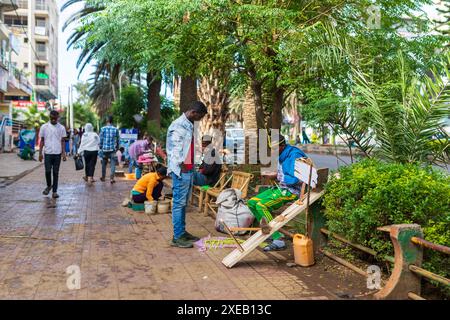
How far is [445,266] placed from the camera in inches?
165

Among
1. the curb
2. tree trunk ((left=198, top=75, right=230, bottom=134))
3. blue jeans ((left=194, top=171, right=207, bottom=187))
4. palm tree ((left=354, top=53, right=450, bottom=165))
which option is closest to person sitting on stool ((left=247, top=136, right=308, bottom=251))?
palm tree ((left=354, top=53, right=450, bottom=165))

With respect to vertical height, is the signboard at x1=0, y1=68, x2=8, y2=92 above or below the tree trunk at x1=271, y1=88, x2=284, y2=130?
above

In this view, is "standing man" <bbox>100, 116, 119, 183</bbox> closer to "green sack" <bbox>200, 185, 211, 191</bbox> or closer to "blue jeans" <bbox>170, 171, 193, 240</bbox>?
"green sack" <bbox>200, 185, 211, 191</bbox>

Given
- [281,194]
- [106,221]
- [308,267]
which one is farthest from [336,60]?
[106,221]

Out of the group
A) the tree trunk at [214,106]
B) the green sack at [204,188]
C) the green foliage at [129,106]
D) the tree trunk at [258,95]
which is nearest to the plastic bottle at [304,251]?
the green sack at [204,188]

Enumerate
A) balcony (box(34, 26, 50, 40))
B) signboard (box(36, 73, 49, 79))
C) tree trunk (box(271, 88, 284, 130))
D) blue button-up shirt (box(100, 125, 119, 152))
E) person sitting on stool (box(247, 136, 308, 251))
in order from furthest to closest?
1. balcony (box(34, 26, 50, 40))
2. signboard (box(36, 73, 49, 79))
3. blue button-up shirt (box(100, 125, 119, 152))
4. tree trunk (box(271, 88, 284, 130))
5. person sitting on stool (box(247, 136, 308, 251))

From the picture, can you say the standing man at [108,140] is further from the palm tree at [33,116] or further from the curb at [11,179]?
the palm tree at [33,116]

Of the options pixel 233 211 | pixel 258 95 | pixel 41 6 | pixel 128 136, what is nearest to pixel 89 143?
pixel 258 95

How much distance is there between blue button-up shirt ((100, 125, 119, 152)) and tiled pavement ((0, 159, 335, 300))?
4505 millimetres

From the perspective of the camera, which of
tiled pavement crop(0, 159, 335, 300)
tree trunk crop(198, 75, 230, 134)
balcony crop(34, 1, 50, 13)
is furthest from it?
balcony crop(34, 1, 50, 13)

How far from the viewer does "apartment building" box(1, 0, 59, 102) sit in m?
57.6

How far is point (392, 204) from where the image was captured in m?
4.30

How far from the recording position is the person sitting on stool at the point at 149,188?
27.9 feet
